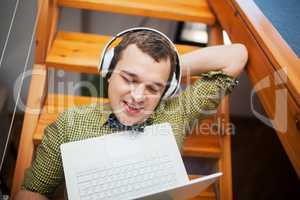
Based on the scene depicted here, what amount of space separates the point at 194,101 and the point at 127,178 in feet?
0.97

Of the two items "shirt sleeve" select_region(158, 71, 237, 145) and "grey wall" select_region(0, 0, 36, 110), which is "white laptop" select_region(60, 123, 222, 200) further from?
"grey wall" select_region(0, 0, 36, 110)

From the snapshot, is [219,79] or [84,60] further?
[84,60]

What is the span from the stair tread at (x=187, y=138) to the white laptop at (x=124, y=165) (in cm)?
25

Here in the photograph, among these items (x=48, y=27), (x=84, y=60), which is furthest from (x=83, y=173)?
(x=48, y=27)

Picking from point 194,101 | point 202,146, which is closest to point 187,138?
point 202,146

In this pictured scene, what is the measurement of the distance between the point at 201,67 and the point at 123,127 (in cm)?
33

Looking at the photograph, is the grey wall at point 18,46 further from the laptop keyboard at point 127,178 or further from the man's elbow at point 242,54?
the man's elbow at point 242,54

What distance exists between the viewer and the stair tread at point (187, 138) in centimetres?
110

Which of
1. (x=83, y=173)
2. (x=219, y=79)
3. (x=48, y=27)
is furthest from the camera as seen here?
(x=48, y=27)

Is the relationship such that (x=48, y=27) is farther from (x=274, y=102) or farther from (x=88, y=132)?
(x=274, y=102)

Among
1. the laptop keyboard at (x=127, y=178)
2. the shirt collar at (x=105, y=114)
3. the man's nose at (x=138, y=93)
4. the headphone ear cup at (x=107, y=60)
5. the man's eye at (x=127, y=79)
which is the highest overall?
the headphone ear cup at (x=107, y=60)

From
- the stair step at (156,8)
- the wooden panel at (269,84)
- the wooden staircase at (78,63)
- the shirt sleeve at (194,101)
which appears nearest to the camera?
the wooden panel at (269,84)

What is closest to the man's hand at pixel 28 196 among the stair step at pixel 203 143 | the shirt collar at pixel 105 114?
the shirt collar at pixel 105 114

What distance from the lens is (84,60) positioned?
1.10m
